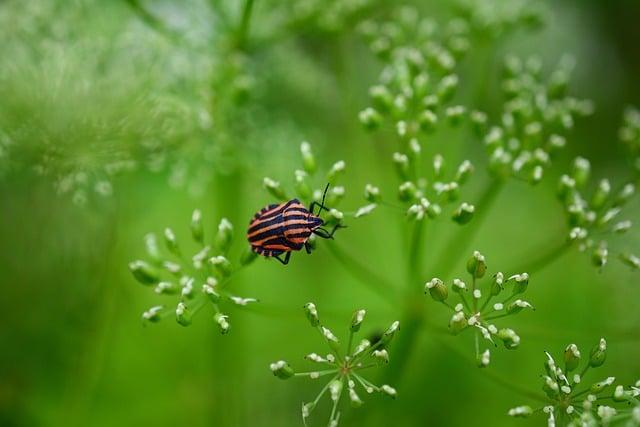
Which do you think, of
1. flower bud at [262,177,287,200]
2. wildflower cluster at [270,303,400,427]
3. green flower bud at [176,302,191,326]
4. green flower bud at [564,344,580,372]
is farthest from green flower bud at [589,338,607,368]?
green flower bud at [176,302,191,326]

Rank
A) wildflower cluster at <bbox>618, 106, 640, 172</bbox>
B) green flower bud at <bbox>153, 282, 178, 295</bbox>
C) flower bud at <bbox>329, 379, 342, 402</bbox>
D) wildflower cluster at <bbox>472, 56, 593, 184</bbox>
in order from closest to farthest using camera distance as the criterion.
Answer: flower bud at <bbox>329, 379, 342, 402</bbox> < green flower bud at <bbox>153, 282, 178, 295</bbox> < wildflower cluster at <bbox>472, 56, 593, 184</bbox> < wildflower cluster at <bbox>618, 106, 640, 172</bbox>

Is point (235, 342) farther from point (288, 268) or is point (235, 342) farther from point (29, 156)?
point (29, 156)

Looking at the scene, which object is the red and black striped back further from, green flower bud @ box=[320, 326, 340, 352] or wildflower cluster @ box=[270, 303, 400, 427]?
green flower bud @ box=[320, 326, 340, 352]

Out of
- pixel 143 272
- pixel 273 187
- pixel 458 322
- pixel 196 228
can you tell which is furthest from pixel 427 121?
pixel 143 272

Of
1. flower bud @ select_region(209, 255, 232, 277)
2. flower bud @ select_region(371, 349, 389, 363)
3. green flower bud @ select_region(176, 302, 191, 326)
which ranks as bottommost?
flower bud @ select_region(371, 349, 389, 363)

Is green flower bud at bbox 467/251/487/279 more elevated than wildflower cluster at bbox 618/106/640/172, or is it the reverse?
wildflower cluster at bbox 618/106/640/172

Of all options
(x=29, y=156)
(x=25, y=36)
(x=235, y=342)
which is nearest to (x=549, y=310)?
(x=235, y=342)
